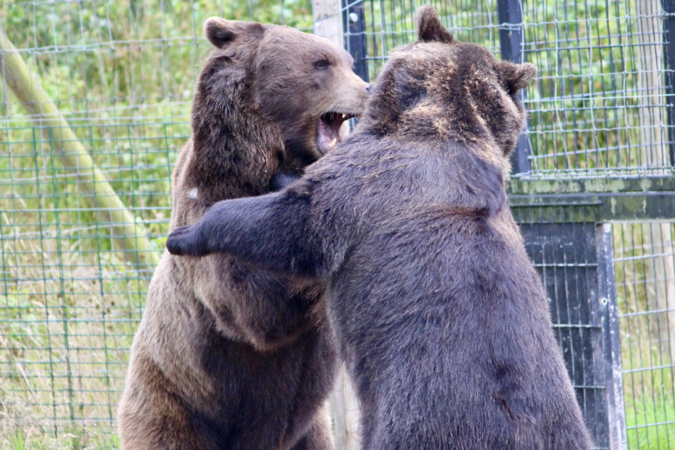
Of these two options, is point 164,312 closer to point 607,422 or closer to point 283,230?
point 283,230

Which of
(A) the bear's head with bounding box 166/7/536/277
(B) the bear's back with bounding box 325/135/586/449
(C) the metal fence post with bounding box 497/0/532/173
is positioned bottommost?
(B) the bear's back with bounding box 325/135/586/449

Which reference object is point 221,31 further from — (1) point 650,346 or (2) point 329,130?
(1) point 650,346

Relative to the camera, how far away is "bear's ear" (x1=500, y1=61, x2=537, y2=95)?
3234mm

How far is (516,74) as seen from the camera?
324 cm

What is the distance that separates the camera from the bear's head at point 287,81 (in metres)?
3.72

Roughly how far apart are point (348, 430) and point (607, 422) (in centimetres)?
164

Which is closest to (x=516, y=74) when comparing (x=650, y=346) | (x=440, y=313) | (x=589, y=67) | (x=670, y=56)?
(x=440, y=313)

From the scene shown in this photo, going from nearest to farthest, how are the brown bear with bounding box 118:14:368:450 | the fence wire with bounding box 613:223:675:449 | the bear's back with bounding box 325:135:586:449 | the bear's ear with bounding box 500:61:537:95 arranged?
the bear's back with bounding box 325:135:586:449 → the bear's ear with bounding box 500:61:537:95 → the brown bear with bounding box 118:14:368:450 → the fence wire with bounding box 613:223:675:449

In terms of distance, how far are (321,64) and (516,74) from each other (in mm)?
1055

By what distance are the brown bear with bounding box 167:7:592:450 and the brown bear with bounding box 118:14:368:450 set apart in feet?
1.69

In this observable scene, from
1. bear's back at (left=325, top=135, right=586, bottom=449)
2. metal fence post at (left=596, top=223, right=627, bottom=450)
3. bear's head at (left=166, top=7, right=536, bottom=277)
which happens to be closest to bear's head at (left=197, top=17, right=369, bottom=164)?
bear's head at (left=166, top=7, right=536, bottom=277)

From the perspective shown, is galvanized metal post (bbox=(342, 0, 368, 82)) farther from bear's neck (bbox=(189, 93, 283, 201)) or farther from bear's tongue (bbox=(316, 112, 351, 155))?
bear's neck (bbox=(189, 93, 283, 201))

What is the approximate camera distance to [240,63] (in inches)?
148

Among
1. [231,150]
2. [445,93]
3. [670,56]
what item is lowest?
[231,150]
